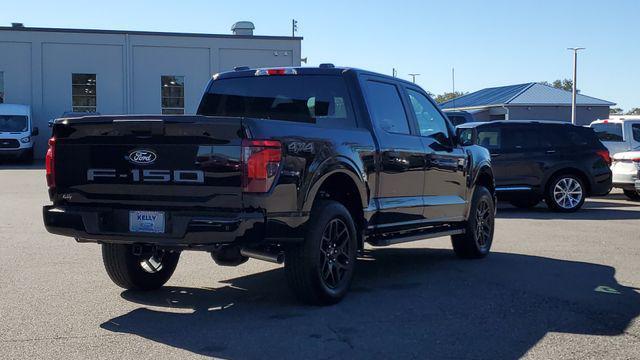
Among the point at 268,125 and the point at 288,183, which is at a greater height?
the point at 268,125

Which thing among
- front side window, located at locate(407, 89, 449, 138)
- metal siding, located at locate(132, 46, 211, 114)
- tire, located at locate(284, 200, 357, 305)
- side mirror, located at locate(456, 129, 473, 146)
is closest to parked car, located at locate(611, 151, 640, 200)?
Result: side mirror, located at locate(456, 129, 473, 146)

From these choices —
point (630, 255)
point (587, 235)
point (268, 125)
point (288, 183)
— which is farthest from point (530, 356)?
point (587, 235)

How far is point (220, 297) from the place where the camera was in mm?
6637

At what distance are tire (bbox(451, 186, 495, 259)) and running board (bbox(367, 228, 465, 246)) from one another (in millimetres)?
181

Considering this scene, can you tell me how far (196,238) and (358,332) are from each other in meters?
1.39

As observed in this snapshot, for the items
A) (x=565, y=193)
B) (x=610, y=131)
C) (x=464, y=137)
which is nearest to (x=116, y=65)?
(x=610, y=131)

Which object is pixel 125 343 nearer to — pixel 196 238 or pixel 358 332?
pixel 196 238

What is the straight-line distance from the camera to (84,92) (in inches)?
1467

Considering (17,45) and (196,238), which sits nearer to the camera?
(196,238)

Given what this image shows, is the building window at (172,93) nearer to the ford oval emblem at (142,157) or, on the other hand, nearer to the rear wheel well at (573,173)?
the rear wheel well at (573,173)

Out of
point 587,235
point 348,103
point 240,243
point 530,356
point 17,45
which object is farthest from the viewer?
point 17,45

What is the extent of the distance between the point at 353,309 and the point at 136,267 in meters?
2.06

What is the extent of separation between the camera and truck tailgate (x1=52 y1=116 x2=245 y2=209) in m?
5.43

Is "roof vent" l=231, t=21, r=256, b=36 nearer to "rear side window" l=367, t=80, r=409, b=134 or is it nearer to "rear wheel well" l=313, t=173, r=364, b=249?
"rear side window" l=367, t=80, r=409, b=134
